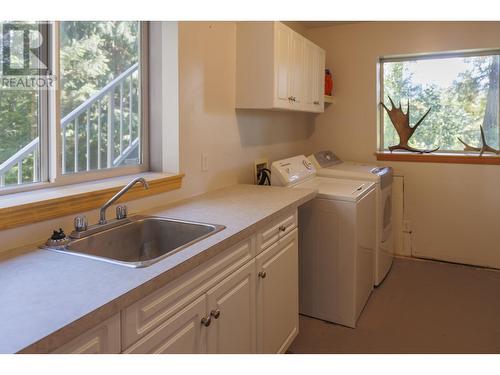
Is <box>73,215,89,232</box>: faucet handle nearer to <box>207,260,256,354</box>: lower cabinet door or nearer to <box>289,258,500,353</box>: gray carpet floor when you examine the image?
<box>207,260,256,354</box>: lower cabinet door

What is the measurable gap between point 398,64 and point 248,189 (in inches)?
86.5

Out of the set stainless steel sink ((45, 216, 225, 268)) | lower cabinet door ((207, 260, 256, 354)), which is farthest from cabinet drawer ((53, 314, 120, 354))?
stainless steel sink ((45, 216, 225, 268))

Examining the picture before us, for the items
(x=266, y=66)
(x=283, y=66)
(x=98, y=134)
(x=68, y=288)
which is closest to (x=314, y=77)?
(x=283, y=66)

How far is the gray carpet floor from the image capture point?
7.64 ft

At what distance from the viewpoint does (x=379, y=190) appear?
10.1ft

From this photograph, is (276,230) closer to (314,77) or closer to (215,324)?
(215,324)

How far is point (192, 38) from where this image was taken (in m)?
2.22

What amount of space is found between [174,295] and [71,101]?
1.13 m

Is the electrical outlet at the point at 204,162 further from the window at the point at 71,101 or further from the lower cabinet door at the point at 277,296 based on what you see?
the lower cabinet door at the point at 277,296

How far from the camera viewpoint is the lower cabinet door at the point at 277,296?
1.85m

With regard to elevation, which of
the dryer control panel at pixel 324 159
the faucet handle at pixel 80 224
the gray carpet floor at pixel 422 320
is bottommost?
the gray carpet floor at pixel 422 320

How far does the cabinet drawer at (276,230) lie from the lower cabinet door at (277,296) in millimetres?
28

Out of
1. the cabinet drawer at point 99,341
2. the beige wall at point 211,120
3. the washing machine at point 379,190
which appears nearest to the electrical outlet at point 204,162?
the beige wall at point 211,120

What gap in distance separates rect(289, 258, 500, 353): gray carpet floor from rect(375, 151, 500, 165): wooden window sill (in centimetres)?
94
